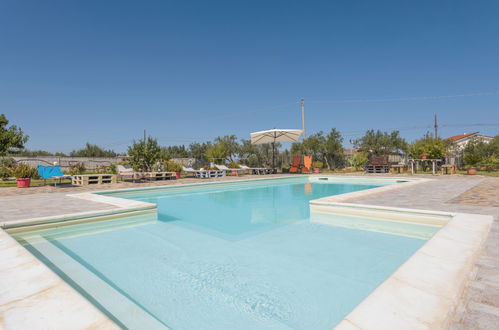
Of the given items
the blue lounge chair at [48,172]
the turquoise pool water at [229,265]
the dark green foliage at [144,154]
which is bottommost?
the turquoise pool water at [229,265]

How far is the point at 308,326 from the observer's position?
74.9 inches

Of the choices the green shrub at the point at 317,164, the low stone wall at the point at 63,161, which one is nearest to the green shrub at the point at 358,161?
the green shrub at the point at 317,164

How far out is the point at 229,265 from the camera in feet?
9.84

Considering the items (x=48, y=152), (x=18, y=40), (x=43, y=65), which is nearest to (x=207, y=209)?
(x=18, y=40)

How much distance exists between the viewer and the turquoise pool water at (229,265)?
2081mm

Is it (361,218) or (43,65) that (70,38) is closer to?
(43,65)

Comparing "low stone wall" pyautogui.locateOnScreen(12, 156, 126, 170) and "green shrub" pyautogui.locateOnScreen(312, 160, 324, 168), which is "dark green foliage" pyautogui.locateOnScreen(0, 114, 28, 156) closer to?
"low stone wall" pyautogui.locateOnScreen(12, 156, 126, 170)

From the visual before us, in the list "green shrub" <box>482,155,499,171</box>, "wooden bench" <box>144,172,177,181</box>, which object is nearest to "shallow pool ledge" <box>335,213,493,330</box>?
"wooden bench" <box>144,172,177,181</box>

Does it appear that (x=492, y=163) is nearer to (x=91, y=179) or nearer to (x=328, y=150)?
(x=328, y=150)

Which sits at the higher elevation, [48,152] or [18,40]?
[18,40]

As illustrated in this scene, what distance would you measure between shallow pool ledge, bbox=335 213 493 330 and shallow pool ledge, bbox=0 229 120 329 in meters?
1.39

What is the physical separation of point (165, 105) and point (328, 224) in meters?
31.3

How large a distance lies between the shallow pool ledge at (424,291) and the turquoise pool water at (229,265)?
1.61ft

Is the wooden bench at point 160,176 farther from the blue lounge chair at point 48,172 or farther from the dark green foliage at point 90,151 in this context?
the dark green foliage at point 90,151
